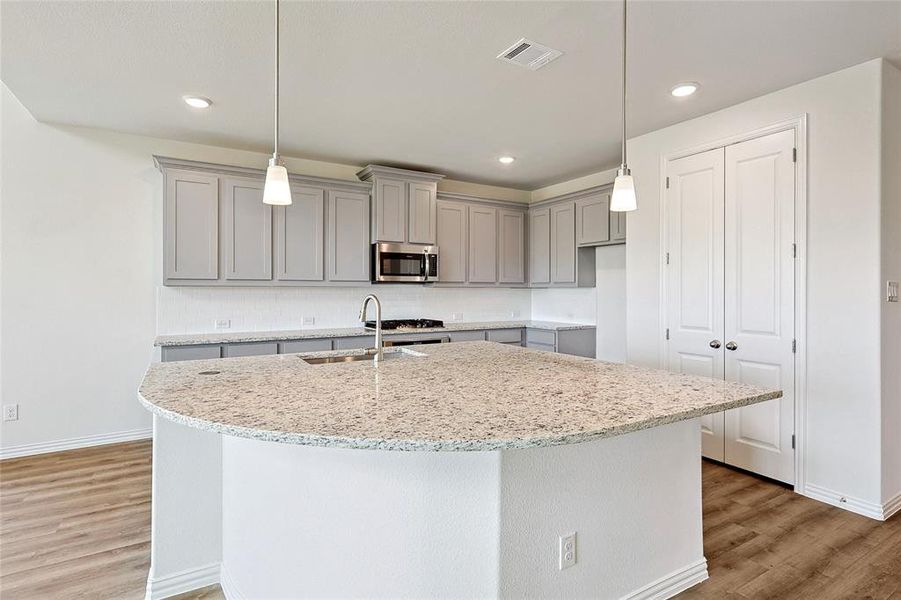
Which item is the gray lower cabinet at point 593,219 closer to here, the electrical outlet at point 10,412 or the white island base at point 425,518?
the white island base at point 425,518

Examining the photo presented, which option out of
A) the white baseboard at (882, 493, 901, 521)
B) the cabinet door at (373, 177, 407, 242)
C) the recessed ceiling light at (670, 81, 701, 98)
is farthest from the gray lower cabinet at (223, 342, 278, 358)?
the white baseboard at (882, 493, 901, 521)

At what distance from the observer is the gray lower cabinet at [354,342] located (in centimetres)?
434

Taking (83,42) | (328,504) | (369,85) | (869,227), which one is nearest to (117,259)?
(83,42)

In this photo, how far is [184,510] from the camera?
1937 mm

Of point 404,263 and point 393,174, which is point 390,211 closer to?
point 393,174

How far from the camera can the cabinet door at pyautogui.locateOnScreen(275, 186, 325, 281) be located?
4.26 metres

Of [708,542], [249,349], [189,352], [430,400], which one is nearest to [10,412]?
[189,352]

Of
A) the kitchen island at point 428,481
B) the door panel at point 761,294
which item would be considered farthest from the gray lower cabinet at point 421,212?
the kitchen island at point 428,481

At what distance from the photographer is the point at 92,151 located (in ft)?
12.5

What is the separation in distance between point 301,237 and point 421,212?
1218mm

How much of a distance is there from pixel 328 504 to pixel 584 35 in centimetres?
238

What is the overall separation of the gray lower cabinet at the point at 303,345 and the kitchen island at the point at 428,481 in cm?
194

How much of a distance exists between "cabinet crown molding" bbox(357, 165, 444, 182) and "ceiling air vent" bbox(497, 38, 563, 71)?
218cm

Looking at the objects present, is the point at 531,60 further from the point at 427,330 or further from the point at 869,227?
the point at 427,330
